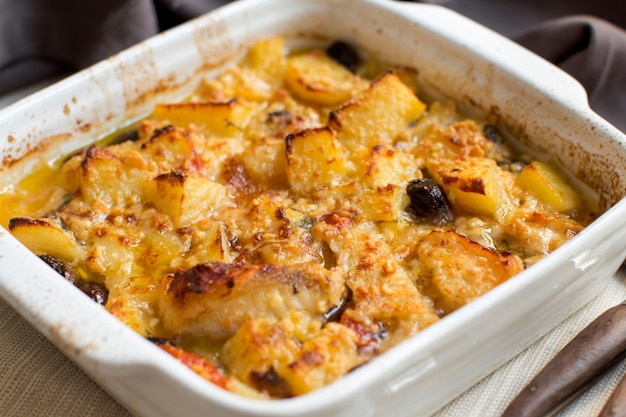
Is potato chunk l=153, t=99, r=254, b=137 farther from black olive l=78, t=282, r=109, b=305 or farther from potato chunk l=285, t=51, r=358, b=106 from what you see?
black olive l=78, t=282, r=109, b=305

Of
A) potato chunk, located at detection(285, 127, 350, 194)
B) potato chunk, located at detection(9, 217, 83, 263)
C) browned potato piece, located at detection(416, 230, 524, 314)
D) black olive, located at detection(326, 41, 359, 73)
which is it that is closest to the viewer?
browned potato piece, located at detection(416, 230, 524, 314)

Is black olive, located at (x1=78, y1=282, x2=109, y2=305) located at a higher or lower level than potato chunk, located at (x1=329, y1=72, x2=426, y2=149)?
lower

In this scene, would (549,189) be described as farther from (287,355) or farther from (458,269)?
(287,355)

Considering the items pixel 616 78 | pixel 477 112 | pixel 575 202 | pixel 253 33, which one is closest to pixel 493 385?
pixel 575 202

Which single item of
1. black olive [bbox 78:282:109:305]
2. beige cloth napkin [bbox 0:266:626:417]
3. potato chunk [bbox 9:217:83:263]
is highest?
potato chunk [bbox 9:217:83:263]

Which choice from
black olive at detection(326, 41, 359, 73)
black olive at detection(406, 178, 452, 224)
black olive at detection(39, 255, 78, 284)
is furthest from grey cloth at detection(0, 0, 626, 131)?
black olive at detection(39, 255, 78, 284)

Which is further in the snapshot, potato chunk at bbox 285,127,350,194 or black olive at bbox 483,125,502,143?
black olive at bbox 483,125,502,143

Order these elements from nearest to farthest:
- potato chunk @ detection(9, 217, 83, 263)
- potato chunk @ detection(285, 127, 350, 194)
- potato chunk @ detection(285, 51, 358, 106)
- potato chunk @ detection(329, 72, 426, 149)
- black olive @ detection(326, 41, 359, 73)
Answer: potato chunk @ detection(9, 217, 83, 263)
potato chunk @ detection(285, 127, 350, 194)
potato chunk @ detection(329, 72, 426, 149)
potato chunk @ detection(285, 51, 358, 106)
black olive @ detection(326, 41, 359, 73)
